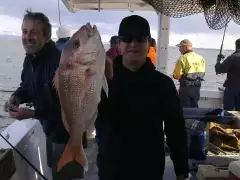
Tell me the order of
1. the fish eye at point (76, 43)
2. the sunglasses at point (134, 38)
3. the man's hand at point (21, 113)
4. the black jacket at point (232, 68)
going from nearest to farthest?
the fish eye at point (76, 43) → the sunglasses at point (134, 38) → the man's hand at point (21, 113) → the black jacket at point (232, 68)

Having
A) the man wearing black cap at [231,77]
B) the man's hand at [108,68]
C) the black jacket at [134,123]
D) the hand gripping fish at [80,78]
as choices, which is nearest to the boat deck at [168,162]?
the black jacket at [134,123]

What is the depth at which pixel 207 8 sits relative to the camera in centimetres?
319

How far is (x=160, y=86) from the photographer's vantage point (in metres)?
2.54

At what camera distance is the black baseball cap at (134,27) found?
242cm

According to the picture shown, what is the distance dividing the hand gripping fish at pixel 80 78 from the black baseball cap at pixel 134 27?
32.5 inches

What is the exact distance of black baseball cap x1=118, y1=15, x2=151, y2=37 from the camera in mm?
2422

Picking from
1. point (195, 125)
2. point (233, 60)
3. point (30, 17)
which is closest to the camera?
point (30, 17)

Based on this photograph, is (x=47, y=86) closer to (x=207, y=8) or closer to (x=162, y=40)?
(x=207, y=8)

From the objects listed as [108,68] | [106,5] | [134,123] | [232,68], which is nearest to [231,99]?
[232,68]

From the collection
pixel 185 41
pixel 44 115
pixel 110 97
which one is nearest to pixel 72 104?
pixel 110 97

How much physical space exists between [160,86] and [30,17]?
1.49 meters

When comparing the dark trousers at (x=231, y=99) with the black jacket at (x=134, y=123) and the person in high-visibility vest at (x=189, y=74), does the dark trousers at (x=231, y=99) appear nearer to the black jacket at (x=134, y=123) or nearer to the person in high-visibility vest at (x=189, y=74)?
the person in high-visibility vest at (x=189, y=74)

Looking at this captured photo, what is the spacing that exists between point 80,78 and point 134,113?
95 cm

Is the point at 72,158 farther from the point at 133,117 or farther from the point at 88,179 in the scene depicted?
the point at 88,179
